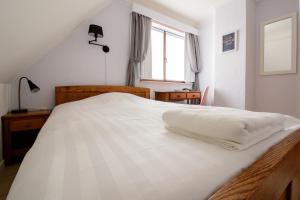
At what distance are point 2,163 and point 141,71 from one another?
2.31 m

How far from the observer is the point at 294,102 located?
8.43 feet

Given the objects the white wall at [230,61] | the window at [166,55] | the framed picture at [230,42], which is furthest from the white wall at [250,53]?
the window at [166,55]

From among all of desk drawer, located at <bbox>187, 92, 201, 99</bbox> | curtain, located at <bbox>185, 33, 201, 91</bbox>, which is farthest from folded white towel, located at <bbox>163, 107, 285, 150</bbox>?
curtain, located at <bbox>185, 33, 201, 91</bbox>

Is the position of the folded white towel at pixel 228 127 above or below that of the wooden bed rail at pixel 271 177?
above

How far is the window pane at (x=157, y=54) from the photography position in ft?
10.9

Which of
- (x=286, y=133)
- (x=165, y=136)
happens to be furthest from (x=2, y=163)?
(x=286, y=133)

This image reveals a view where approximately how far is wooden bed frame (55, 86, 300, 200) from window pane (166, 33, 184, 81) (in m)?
2.93

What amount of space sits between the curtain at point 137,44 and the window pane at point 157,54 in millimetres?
373

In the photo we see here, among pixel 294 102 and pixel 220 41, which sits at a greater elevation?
pixel 220 41

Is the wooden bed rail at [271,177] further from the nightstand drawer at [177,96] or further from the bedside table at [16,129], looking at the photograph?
the nightstand drawer at [177,96]

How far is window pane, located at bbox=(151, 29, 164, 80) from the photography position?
3334 millimetres

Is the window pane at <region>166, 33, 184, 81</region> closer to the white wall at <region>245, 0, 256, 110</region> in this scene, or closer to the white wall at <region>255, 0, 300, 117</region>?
the white wall at <region>245, 0, 256, 110</region>

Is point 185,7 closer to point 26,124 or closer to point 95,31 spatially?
point 95,31

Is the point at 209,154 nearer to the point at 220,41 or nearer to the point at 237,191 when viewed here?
the point at 237,191
